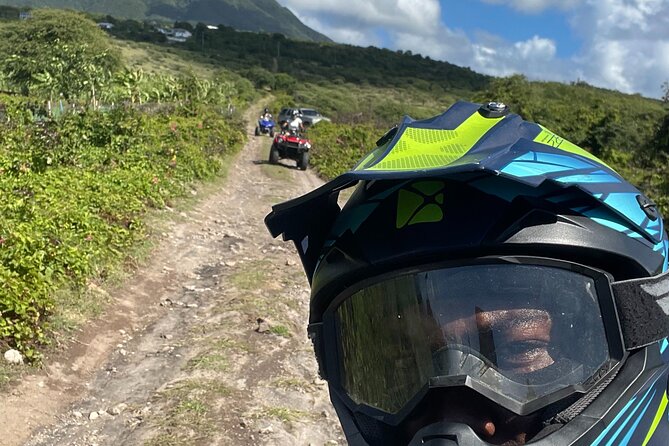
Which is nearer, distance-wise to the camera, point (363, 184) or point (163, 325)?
point (363, 184)

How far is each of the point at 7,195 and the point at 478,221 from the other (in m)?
5.61

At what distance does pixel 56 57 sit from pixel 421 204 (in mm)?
25461

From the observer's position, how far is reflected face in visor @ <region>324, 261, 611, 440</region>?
1.39 metres

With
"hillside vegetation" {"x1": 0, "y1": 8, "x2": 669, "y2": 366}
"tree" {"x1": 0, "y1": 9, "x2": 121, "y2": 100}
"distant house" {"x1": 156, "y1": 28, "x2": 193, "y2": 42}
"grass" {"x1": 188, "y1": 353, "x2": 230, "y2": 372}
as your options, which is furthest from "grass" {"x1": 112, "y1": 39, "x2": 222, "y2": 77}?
"grass" {"x1": 188, "y1": 353, "x2": 230, "y2": 372}

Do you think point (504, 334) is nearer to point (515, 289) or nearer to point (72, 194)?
point (515, 289)

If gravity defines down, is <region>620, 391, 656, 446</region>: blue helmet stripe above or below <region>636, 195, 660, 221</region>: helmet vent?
below

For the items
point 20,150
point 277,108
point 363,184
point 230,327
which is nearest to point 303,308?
point 230,327

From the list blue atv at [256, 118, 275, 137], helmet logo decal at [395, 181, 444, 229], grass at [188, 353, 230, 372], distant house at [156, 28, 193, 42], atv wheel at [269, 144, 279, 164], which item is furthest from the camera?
distant house at [156, 28, 193, 42]

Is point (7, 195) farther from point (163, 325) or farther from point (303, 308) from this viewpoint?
point (303, 308)

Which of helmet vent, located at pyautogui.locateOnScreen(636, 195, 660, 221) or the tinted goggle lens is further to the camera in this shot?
helmet vent, located at pyautogui.locateOnScreen(636, 195, 660, 221)

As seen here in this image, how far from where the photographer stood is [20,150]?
29.2 feet

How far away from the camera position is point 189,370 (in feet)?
14.6

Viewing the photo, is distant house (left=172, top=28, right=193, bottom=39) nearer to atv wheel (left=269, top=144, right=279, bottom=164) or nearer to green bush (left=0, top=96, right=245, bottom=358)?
atv wheel (left=269, top=144, right=279, bottom=164)

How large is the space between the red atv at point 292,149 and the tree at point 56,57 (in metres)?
8.74
